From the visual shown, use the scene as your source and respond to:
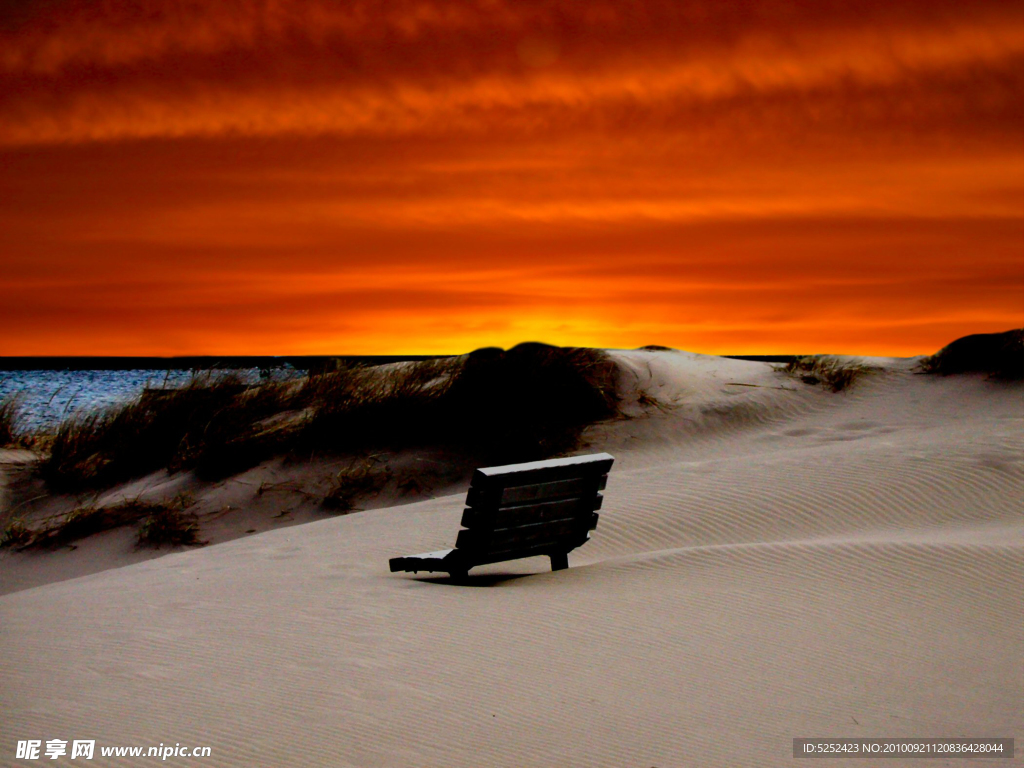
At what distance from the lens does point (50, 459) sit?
1622 cm

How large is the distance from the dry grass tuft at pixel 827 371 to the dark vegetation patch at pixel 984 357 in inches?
48.4

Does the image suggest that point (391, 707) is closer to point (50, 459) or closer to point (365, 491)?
point (365, 491)

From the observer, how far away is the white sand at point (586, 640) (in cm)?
405

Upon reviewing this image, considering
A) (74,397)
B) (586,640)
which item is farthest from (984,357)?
(74,397)

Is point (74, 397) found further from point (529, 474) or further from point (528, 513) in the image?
point (529, 474)

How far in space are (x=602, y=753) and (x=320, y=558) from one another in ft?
16.0

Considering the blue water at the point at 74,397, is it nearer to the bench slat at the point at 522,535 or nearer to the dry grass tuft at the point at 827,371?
the dry grass tuft at the point at 827,371

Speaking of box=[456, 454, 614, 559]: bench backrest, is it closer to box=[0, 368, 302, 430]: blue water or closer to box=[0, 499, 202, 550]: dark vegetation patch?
box=[0, 499, 202, 550]: dark vegetation patch

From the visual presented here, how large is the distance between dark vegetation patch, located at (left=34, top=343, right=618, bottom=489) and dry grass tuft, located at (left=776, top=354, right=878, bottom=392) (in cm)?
392

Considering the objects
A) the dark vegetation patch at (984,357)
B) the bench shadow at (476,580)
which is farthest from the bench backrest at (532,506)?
the dark vegetation patch at (984,357)

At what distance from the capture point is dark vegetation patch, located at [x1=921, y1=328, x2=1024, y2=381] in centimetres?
1761

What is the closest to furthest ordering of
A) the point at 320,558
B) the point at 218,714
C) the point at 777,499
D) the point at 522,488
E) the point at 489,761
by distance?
the point at 489,761 < the point at 218,714 < the point at 522,488 < the point at 320,558 < the point at 777,499

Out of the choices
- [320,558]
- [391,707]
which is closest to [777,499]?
[320,558]

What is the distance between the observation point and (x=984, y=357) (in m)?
18.2
